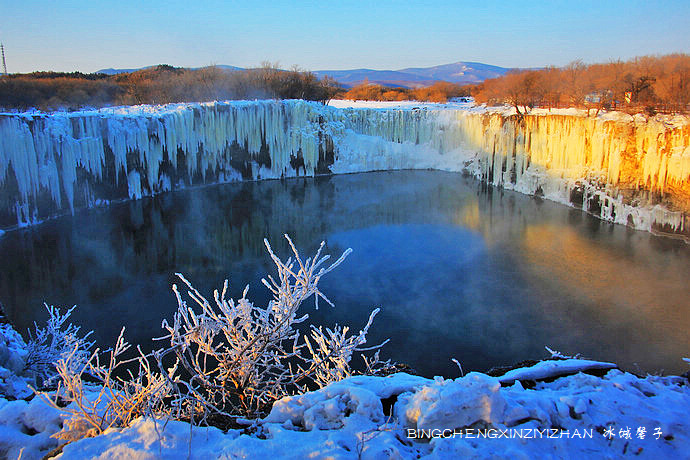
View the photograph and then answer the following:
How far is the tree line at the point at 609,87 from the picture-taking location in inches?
683

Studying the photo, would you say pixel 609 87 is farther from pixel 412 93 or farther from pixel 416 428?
pixel 412 93

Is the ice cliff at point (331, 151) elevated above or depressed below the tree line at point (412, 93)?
below

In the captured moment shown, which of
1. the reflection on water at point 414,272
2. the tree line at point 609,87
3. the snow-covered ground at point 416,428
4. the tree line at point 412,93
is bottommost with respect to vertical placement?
the reflection on water at point 414,272

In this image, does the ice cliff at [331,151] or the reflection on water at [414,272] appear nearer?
the reflection on water at [414,272]

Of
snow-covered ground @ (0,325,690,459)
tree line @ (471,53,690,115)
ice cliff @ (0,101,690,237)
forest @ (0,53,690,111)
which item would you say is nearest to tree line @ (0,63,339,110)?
forest @ (0,53,690,111)

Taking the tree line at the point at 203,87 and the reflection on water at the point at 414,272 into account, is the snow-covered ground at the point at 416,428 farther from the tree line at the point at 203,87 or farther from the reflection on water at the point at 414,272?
the tree line at the point at 203,87

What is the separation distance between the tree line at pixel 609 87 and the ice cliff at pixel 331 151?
81.3 inches

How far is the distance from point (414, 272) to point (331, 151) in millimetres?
15624

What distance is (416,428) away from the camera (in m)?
2.82

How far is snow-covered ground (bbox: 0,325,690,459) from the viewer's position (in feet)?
8.20

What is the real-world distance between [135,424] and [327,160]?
77.1 feet

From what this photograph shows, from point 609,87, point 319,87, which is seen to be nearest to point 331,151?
point 319,87

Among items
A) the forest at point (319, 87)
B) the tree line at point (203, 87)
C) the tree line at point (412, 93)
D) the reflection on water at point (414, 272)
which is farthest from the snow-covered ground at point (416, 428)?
the tree line at point (412, 93)

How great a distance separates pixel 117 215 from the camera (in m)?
16.6
